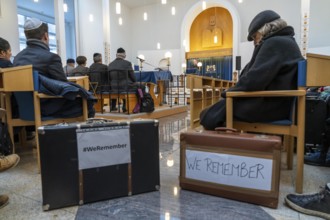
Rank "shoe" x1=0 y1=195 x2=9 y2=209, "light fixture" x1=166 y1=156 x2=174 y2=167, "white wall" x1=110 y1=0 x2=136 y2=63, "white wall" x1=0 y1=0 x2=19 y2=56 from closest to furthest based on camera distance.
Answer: "shoe" x1=0 y1=195 x2=9 y2=209
"light fixture" x1=166 y1=156 x2=174 y2=167
"white wall" x1=0 y1=0 x2=19 y2=56
"white wall" x1=110 y1=0 x2=136 y2=63

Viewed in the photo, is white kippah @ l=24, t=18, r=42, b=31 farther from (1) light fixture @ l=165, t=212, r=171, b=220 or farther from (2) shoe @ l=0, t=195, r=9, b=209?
(1) light fixture @ l=165, t=212, r=171, b=220

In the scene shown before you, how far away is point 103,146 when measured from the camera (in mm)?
1119

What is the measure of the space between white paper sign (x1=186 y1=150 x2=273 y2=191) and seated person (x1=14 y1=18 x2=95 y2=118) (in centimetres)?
93

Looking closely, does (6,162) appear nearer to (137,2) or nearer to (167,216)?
(167,216)

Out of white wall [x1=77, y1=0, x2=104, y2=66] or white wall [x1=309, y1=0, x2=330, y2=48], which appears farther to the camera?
white wall [x1=77, y1=0, x2=104, y2=66]

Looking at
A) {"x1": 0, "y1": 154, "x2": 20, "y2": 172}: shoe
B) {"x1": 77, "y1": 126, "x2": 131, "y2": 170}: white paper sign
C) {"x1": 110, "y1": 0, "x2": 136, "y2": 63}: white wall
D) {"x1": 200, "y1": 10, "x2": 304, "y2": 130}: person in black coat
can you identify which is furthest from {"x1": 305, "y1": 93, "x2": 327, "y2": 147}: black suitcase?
{"x1": 110, "y1": 0, "x2": 136, "y2": 63}: white wall

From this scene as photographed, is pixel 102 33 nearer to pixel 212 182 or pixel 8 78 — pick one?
pixel 8 78

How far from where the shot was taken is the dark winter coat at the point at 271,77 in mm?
1215

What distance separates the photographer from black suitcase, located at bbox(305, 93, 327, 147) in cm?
167

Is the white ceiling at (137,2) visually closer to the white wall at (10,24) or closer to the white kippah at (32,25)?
the white wall at (10,24)

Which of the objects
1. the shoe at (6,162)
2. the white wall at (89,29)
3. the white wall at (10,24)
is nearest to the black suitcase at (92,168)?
the shoe at (6,162)

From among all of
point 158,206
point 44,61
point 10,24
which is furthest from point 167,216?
point 10,24

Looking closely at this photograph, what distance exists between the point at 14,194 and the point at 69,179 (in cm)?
42

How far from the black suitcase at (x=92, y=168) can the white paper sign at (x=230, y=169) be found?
0.21 m
